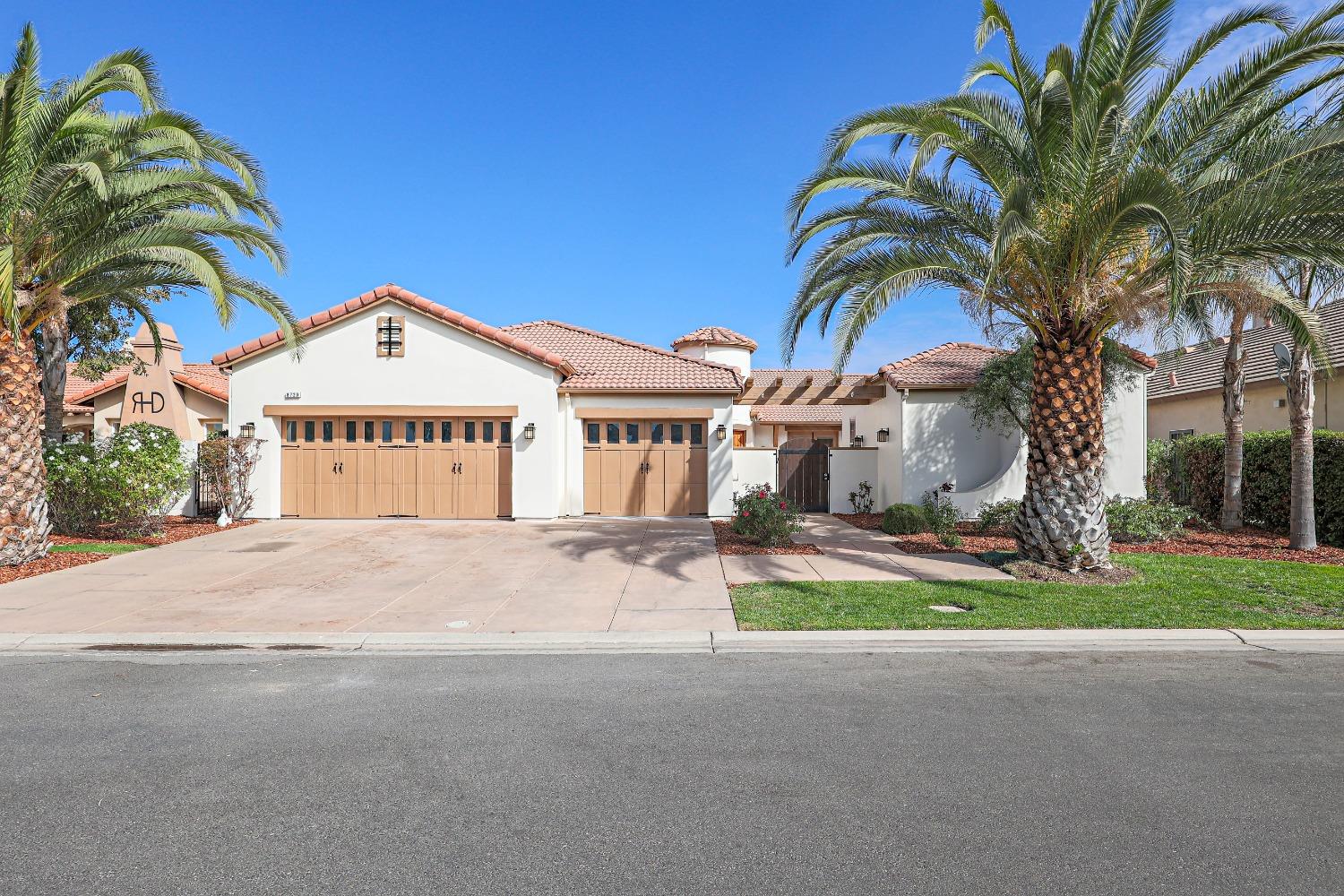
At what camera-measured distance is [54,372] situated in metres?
15.1

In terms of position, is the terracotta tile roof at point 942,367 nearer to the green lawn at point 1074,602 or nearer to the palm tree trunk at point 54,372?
the green lawn at point 1074,602

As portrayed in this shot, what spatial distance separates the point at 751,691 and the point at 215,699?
13.1ft

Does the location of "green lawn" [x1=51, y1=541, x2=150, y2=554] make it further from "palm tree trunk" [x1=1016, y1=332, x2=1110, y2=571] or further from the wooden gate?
"palm tree trunk" [x1=1016, y1=332, x2=1110, y2=571]

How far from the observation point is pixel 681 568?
10.8 metres

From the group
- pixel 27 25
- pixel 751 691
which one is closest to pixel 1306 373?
pixel 751 691

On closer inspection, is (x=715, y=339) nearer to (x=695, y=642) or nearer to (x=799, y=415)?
(x=799, y=415)

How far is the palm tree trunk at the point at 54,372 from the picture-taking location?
14672 mm

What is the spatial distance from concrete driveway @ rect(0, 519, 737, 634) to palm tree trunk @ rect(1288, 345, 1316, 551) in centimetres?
928

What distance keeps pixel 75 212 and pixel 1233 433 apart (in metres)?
19.3

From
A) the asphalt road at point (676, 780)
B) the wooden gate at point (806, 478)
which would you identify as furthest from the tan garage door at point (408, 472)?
the asphalt road at point (676, 780)

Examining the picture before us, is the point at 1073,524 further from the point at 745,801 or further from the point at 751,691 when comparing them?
the point at 745,801

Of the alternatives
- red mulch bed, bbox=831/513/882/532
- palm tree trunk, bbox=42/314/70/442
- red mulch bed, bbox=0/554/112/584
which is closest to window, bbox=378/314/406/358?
palm tree trunk, bbox=42/314/70/442

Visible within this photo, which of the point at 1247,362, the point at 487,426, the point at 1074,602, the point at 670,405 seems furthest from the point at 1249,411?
the point at 487,426

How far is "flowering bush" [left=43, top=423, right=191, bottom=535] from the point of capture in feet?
44.0
